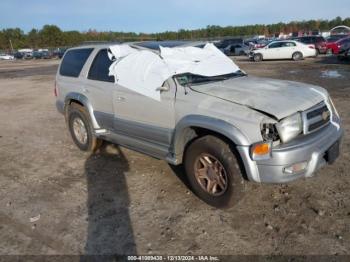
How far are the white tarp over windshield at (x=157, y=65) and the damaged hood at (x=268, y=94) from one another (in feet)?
1.17

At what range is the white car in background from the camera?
25109mm

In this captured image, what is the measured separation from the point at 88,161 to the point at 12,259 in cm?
256

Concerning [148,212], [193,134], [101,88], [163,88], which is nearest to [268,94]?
[193,134]

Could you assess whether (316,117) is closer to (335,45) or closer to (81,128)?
(81,128)

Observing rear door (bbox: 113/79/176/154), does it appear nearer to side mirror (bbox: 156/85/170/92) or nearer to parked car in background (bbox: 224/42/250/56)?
side mirror (bbox: 156/85/170/92)

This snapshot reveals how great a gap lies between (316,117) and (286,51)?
77.6ft

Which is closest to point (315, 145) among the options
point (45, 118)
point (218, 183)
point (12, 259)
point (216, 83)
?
point (218, 183)

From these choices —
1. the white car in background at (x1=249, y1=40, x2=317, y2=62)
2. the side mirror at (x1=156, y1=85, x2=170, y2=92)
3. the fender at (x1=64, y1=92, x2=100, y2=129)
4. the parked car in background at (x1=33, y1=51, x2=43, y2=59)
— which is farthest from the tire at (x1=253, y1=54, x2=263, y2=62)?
the parked car in background at (x1=33, y1=51, x2=43, y2=59)

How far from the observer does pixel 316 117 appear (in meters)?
3.75

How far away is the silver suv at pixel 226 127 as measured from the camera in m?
3.42

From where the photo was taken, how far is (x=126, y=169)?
17.2ft

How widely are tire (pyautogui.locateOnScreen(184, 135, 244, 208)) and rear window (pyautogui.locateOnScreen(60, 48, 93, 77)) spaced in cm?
281

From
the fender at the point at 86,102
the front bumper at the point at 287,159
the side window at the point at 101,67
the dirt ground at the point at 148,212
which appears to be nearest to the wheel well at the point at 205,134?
the front bumper at the point at 287,159

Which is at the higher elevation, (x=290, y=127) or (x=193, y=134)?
(x=290, y=127)
